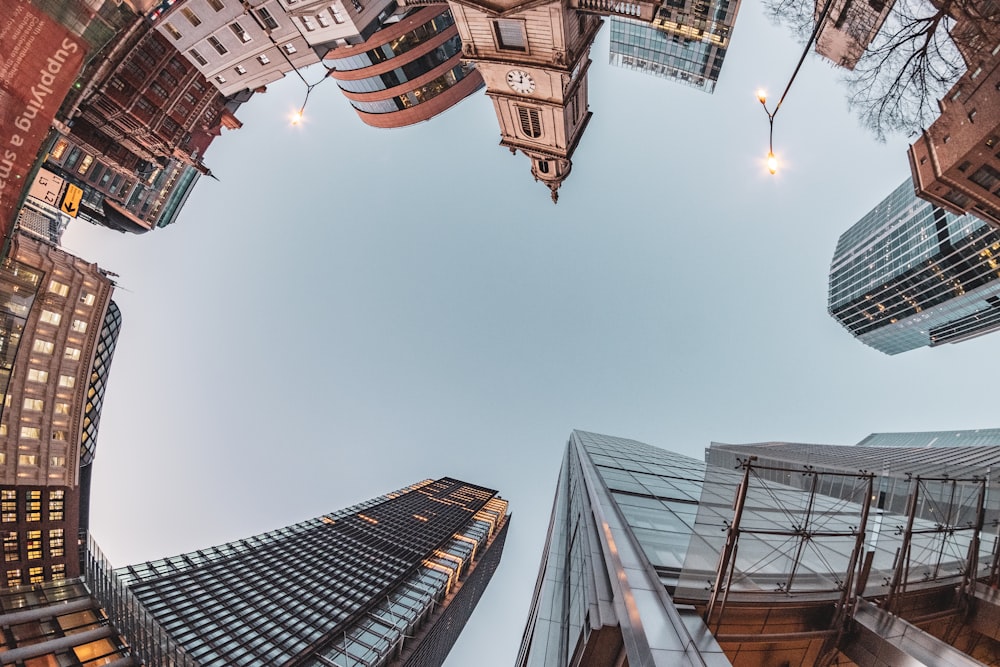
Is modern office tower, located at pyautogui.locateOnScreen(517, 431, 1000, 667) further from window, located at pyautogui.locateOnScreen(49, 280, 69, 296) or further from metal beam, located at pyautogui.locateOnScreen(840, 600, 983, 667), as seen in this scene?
window, located at pyautogui.locateOnScreen(49, 280, 69, 296)

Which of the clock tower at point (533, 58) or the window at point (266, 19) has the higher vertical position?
the window at point (266, 19)

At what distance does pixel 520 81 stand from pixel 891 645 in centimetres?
3442

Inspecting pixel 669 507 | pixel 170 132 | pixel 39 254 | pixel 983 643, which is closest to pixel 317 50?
pixel 170 132

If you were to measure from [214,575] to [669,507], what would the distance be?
85781mm

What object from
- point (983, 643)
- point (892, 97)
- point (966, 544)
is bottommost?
point (983, 643)

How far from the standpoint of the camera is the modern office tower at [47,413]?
121 ft

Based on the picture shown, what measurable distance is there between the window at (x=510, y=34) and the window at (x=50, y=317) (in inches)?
1954

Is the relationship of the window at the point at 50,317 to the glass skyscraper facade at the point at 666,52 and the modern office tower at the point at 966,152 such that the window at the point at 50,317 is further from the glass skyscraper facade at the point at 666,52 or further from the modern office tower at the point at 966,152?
the glass skyscraper facade at the point at 666,52

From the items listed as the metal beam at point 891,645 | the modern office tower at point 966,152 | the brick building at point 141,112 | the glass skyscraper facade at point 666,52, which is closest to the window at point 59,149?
the brick building at point 141,112

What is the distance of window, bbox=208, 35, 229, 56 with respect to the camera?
3874cm

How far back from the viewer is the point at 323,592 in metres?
65.6

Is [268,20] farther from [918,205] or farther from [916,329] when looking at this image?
[916,329]

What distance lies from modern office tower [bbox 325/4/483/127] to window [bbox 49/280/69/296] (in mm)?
35024

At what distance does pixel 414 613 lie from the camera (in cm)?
6197
